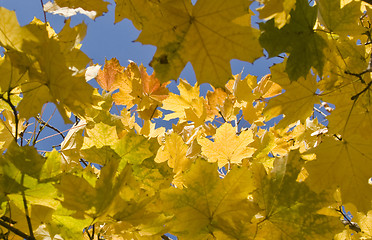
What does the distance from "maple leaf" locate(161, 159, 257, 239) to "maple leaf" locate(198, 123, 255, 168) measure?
59 cm

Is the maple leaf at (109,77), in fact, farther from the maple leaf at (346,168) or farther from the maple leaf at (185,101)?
the maple leaf at (346,168)

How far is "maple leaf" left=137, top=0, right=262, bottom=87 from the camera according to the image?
1.01 meters

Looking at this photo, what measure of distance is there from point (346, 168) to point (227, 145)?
2.04ft

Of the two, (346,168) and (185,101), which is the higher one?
(185,101)

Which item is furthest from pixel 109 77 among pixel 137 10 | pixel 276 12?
pixel 276 12

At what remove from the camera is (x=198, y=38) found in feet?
3.44

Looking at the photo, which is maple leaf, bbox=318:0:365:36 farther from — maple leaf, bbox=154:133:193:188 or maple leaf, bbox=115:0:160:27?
maple leaf, bbox=154:133:193:188

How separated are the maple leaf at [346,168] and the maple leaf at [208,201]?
0.31 metres

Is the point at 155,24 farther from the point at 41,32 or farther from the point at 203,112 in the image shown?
the point at 203,112

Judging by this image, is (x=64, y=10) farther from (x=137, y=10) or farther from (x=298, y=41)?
(x=298, y=41)

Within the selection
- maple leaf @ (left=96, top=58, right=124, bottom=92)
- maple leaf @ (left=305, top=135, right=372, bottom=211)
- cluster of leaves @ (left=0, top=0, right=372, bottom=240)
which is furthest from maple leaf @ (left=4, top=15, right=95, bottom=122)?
maple leaf @ (left=96, top=58, right=124, bottom=92)

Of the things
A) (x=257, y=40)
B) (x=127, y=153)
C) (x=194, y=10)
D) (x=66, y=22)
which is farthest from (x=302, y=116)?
(x=66, y=22)

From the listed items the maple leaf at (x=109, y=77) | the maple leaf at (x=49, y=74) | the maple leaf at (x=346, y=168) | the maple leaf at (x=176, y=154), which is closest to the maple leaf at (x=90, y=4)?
the maple leaf at (x=49, y=74)

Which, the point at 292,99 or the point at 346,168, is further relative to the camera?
the point at 292,99
